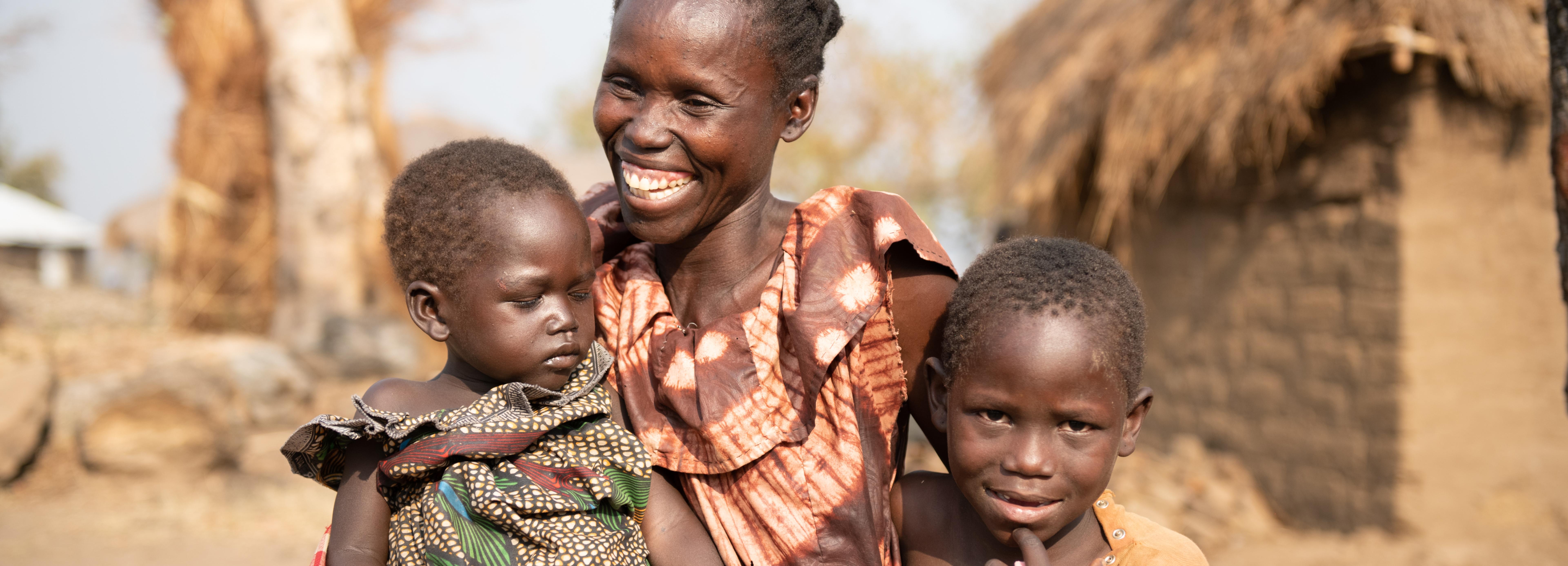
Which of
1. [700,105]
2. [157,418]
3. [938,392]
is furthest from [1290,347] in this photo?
[157,418]

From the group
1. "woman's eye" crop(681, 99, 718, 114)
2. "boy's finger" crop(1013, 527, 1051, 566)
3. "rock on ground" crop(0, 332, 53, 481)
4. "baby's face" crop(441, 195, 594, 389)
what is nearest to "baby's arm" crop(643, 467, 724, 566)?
"baby's face" crop(441, 195, 594, 389)

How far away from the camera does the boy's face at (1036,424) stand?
1698mm

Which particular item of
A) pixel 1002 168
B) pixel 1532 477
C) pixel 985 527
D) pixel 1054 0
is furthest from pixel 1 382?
pixel 1532 477

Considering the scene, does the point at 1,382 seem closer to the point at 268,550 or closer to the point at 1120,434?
the point at 268,550

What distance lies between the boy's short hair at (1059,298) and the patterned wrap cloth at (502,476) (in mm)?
594

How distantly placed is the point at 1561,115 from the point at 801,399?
178 centimetres

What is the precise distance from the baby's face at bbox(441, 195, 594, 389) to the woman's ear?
18.1 inches

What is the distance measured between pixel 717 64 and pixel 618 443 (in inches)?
26.4

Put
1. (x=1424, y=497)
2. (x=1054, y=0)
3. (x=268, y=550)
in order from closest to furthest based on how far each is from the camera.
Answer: (x=1424, y=497), (x=268, y=550), (x=1054, y=0)

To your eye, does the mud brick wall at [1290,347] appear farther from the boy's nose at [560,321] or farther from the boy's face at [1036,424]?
the boy's nose at [560,321]

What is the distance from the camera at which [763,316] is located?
75.0 inches

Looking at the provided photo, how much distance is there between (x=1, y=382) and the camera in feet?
21.2

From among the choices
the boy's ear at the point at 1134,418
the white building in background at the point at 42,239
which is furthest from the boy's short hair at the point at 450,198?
the white building in background at the point at 42,239

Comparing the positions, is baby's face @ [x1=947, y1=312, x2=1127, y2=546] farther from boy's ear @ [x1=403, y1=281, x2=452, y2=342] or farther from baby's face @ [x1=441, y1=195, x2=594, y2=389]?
boy's ear @ [x1=403, y1=281, x2=452, y2=342]
